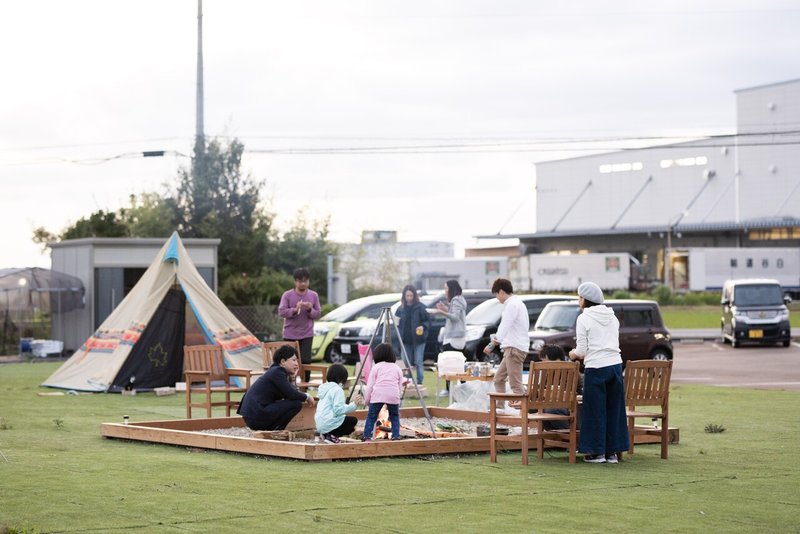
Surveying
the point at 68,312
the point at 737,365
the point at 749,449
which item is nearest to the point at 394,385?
the point at 749,449

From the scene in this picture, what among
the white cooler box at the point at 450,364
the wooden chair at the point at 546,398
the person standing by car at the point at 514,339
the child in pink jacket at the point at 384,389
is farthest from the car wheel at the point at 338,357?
the wooden chair at the point at 546,398

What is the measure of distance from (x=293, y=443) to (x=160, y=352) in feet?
34.9

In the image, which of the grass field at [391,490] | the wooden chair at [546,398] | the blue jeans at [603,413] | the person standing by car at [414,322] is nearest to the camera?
the grass field at [391,490]

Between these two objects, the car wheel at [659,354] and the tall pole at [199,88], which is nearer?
the car wheel at [659,354]

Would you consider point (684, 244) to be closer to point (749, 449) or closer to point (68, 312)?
point (68, 312)

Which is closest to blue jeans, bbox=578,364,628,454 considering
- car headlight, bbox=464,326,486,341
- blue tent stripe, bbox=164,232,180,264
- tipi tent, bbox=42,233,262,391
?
tipi tent, bbox=42,233,262,391

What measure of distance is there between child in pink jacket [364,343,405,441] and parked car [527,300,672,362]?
1214 centimetres

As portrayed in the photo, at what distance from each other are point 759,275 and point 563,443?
54.1m

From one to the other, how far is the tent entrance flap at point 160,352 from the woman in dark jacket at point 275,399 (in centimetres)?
878

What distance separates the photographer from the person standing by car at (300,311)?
16859 mm

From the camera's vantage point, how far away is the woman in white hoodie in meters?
11.4

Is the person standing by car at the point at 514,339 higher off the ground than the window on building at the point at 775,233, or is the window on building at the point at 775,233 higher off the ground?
the window on building at the point at 775,233

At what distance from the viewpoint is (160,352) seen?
839 inches

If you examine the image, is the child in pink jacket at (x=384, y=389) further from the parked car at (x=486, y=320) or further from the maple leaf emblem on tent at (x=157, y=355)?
the parked car at (x=486, y=320)
